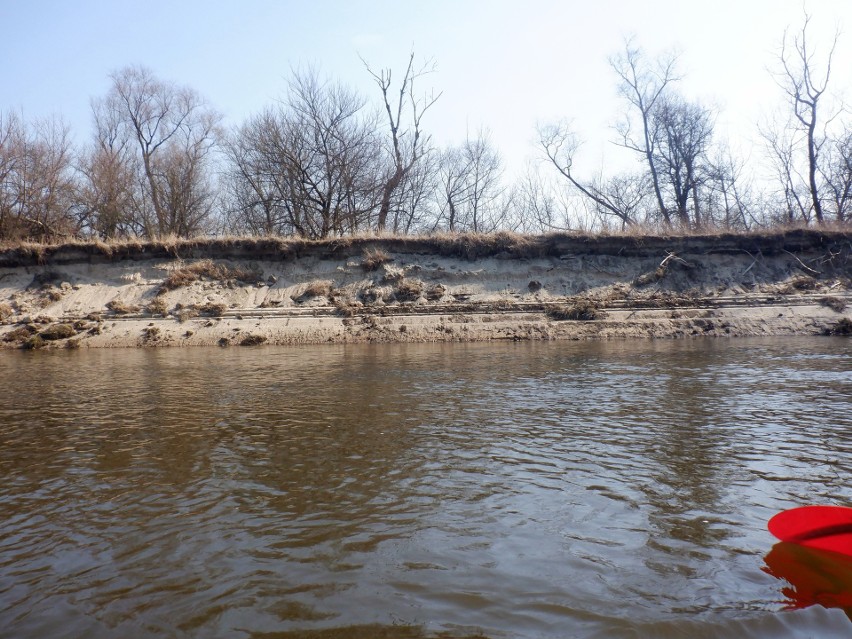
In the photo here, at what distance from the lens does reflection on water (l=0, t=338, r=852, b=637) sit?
2.37 m

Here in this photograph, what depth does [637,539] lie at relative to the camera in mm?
3020

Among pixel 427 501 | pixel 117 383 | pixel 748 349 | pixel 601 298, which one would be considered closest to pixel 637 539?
pixel 427 501

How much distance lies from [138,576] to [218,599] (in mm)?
535

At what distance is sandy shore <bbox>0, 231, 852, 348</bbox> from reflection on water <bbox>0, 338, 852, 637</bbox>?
9.62 metres

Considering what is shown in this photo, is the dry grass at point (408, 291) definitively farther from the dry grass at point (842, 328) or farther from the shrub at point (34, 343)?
the dry grass at point (842, 328)

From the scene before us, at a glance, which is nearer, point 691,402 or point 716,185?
point 691,402

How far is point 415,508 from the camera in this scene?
353cm

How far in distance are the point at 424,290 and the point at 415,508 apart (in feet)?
53.3

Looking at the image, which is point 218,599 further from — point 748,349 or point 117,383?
point 748,349

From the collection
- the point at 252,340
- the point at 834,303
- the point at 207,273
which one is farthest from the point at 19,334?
the point at 834,303

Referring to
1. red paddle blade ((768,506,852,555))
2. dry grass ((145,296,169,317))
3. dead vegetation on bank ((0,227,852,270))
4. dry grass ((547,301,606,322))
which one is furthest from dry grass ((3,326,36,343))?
red paddle blade ((768,506,852,555))

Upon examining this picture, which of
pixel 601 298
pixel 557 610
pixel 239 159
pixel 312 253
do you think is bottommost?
pixel 557 610

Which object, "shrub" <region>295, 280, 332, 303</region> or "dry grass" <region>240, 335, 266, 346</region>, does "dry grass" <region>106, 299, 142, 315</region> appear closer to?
"dry grass" <region>240, 335, 266, 346</region>

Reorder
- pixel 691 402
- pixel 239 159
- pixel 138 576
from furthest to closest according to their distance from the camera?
1. pixel 239 159
2. pixel 691 402
3. pixel 138 576
